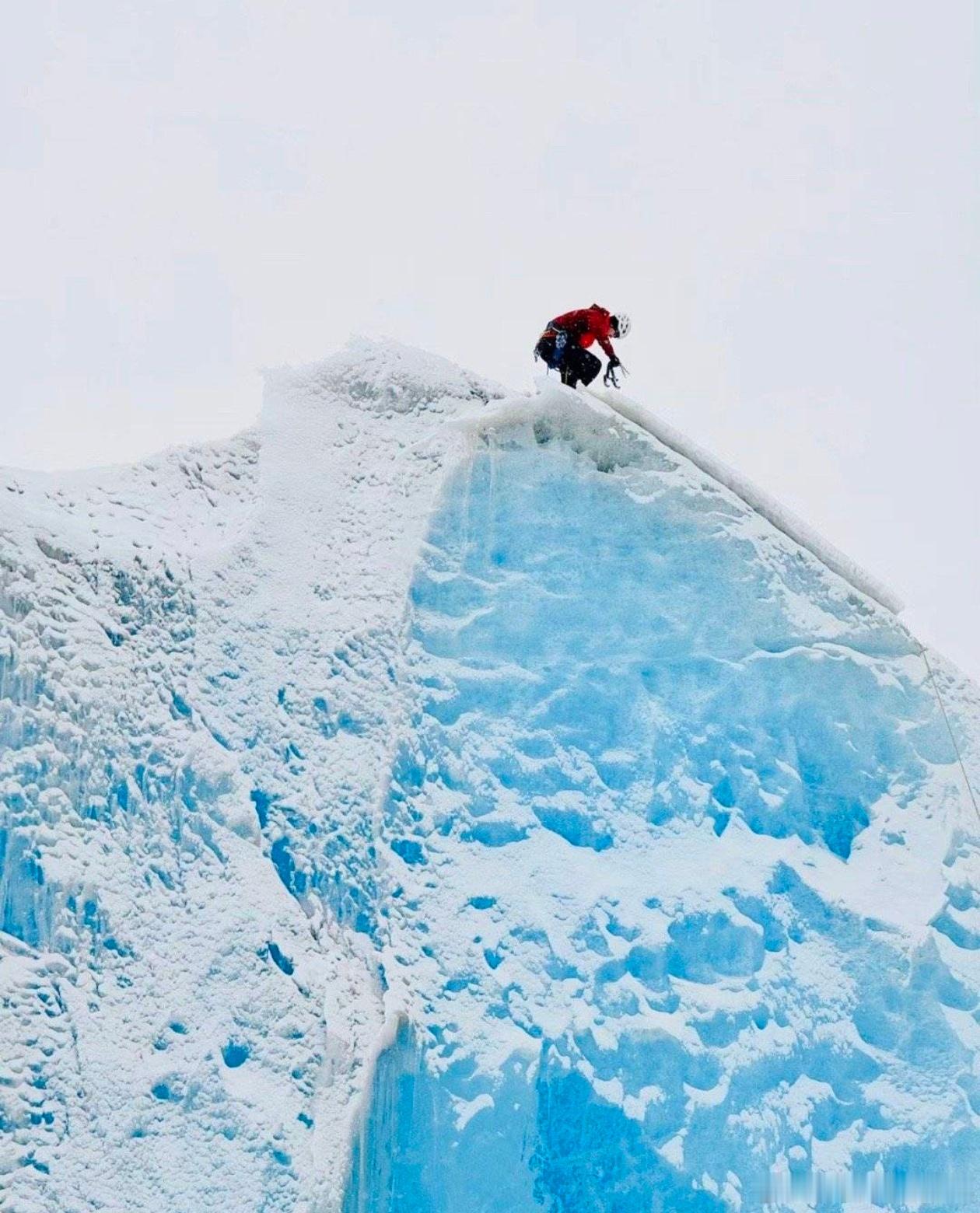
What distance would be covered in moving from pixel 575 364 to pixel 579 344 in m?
0.14

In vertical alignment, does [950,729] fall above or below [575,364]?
below

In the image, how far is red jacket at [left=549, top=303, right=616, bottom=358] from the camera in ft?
44.9

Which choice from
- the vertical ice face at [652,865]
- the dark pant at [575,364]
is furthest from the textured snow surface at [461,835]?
the dark pant at [575,364]

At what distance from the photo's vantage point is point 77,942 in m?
10.4

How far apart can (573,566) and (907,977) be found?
3.09 metres

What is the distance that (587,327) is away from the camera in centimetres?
1370

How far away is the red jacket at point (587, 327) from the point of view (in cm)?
1370

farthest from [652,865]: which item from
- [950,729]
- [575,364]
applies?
[575,364]

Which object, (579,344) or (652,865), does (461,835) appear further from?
(579,344)

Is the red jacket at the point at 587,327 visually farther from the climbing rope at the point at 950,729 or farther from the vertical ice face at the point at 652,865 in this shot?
the climbing rope at the point at 950,729

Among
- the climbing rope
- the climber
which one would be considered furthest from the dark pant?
the climbing rope

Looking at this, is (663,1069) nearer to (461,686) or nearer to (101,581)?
(461,686)

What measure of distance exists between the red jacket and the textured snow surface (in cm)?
99

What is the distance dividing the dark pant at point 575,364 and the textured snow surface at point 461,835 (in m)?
0.85
